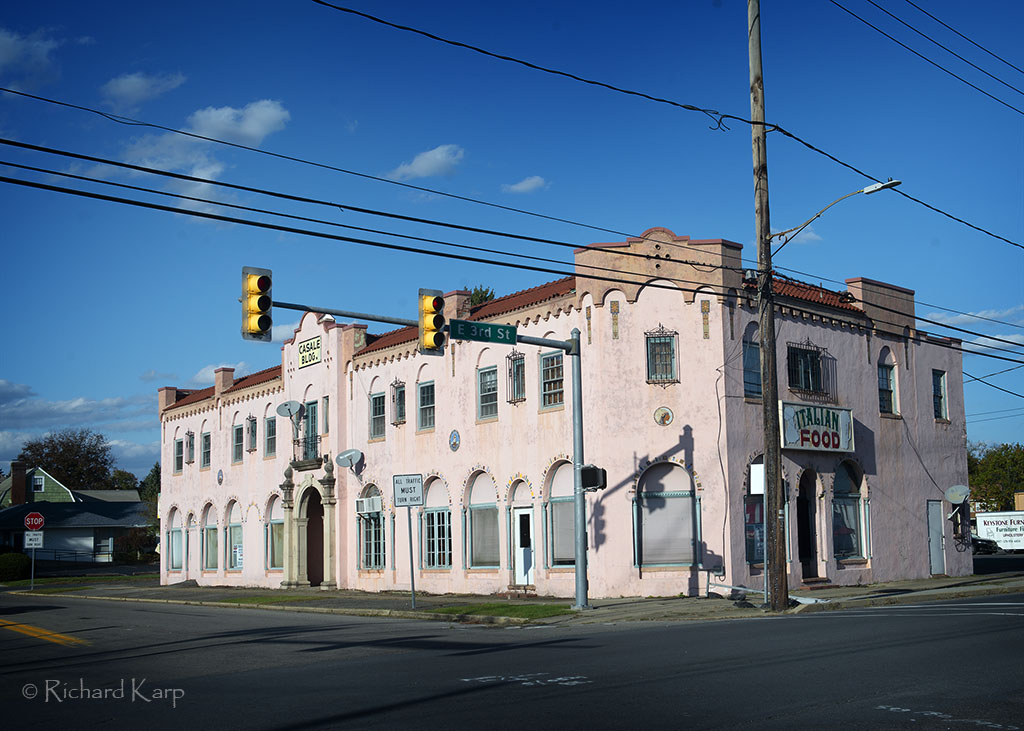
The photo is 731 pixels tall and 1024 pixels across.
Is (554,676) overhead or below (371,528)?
below

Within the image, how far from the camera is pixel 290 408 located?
37781mm

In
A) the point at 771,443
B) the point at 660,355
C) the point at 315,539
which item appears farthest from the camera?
the point at 315,539

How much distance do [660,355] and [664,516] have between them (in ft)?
13.2

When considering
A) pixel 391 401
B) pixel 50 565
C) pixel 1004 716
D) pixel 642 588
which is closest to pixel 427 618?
pixel 642 588

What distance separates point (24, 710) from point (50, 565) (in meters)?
68.4

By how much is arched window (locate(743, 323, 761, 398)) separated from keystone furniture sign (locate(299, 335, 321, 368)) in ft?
55.8

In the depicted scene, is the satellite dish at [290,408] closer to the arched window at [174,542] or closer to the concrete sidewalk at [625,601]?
the concrete sidewalk at [625,601]

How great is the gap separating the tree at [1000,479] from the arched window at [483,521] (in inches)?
2296

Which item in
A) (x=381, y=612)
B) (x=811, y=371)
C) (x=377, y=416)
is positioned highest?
(x=811, y=371)

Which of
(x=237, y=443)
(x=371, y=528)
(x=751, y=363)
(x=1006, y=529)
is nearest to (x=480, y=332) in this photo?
(x=751, y=363)

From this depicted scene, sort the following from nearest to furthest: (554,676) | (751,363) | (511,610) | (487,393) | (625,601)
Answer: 1. (554,676)
2. (511,610)
3. (625,601)
4. (751,363)
5. (487,393)

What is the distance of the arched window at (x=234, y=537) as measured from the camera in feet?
140

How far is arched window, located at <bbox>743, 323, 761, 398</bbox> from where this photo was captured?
86.8 ft

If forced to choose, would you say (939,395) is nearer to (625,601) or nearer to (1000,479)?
(625,601)
